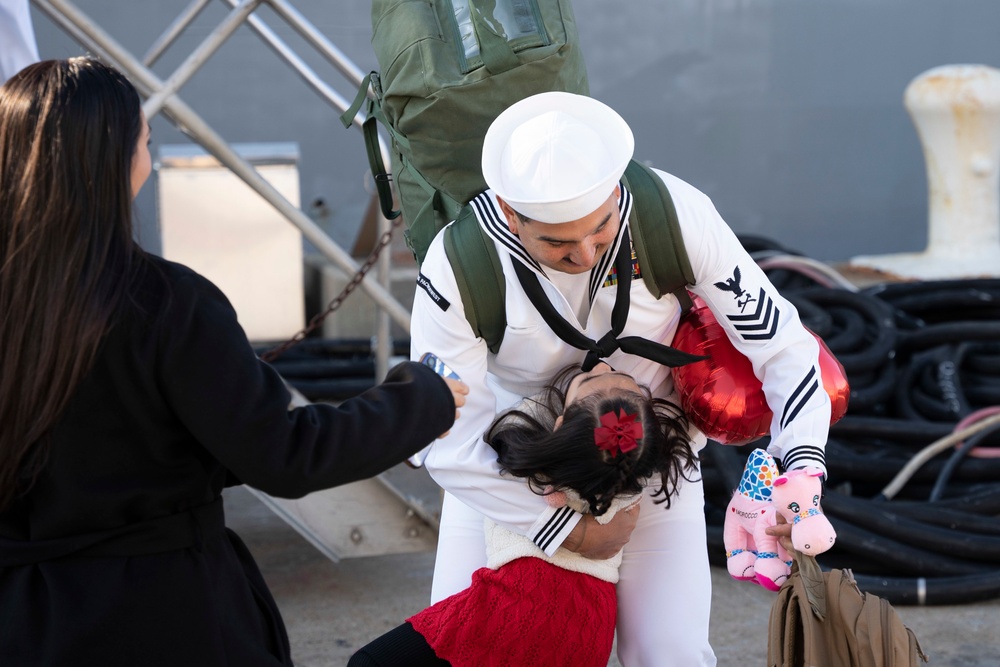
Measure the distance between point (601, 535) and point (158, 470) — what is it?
102 cm

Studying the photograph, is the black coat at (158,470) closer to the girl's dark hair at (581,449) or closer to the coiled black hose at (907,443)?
the girl's dark hair at (581,449)

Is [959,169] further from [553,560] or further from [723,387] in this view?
[553,560]

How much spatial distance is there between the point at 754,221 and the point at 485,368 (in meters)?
6.79

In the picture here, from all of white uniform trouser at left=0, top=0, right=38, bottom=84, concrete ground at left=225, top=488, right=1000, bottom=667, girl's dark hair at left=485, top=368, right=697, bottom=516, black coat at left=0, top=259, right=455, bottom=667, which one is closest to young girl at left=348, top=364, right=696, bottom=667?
girl's dark hair at left=485, top=368, right=697, bottom=516

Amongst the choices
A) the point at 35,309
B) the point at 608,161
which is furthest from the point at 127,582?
the point at 608,161

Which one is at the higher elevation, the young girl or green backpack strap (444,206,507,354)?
green backpack strap (444,206,507,354)

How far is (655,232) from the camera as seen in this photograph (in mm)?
2381

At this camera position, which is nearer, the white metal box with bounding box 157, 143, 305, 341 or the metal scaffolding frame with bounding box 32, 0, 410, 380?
the metal scaffolding frame with bounding box 32, 0, 410, 380

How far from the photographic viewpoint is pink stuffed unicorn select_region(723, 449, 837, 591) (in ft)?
7.43

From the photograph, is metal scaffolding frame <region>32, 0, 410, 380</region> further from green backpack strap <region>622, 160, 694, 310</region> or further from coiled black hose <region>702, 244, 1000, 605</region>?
coiled black hose <region>702, 244, 1000, 605</region>

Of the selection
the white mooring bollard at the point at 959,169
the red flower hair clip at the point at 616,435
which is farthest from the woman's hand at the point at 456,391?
the white mooring bollard at the point at 959,169

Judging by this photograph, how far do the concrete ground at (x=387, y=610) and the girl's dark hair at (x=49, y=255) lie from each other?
215cm

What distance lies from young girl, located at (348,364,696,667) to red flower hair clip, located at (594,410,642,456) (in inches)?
0.6

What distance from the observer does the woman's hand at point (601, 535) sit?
2398 millimetres
